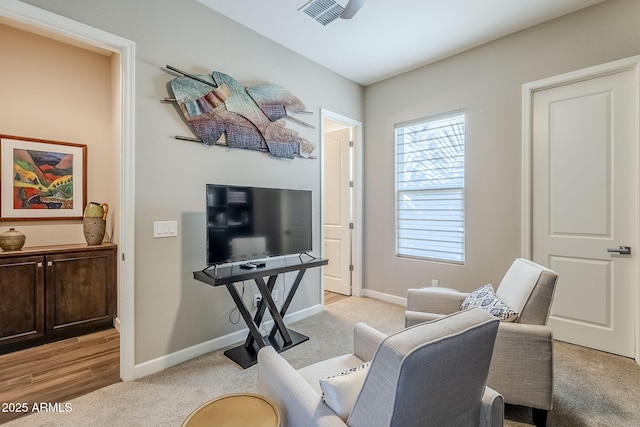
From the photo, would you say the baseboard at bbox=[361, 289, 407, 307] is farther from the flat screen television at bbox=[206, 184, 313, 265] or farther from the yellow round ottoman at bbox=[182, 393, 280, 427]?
the yellow round ottoman at bbox=[182, 393, 280, 427]

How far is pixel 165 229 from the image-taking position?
239 centimetres

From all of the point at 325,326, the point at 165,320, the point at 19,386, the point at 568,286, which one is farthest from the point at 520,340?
the point at 19,386

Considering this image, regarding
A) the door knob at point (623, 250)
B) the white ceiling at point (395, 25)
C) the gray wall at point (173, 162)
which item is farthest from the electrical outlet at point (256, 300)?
the door knob at point (623, 250)

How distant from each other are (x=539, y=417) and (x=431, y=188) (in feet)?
8.04

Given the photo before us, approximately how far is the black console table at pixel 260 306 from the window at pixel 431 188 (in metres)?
1.45

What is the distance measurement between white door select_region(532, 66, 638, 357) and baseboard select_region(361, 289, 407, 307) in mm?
1549

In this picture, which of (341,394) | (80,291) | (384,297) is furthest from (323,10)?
(80,291)

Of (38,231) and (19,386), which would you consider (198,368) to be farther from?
(38,231)

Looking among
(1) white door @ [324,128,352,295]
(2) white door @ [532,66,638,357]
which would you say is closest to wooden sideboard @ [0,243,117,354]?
(1) white door @ [324,128,352,295]

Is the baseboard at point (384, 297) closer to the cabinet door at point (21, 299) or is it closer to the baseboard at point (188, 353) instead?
the baseboard at point (188, 353)

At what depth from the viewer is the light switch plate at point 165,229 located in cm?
234

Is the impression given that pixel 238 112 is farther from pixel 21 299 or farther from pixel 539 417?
pixel 539 417

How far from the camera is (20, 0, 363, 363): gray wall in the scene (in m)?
2.25

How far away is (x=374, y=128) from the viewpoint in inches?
166
